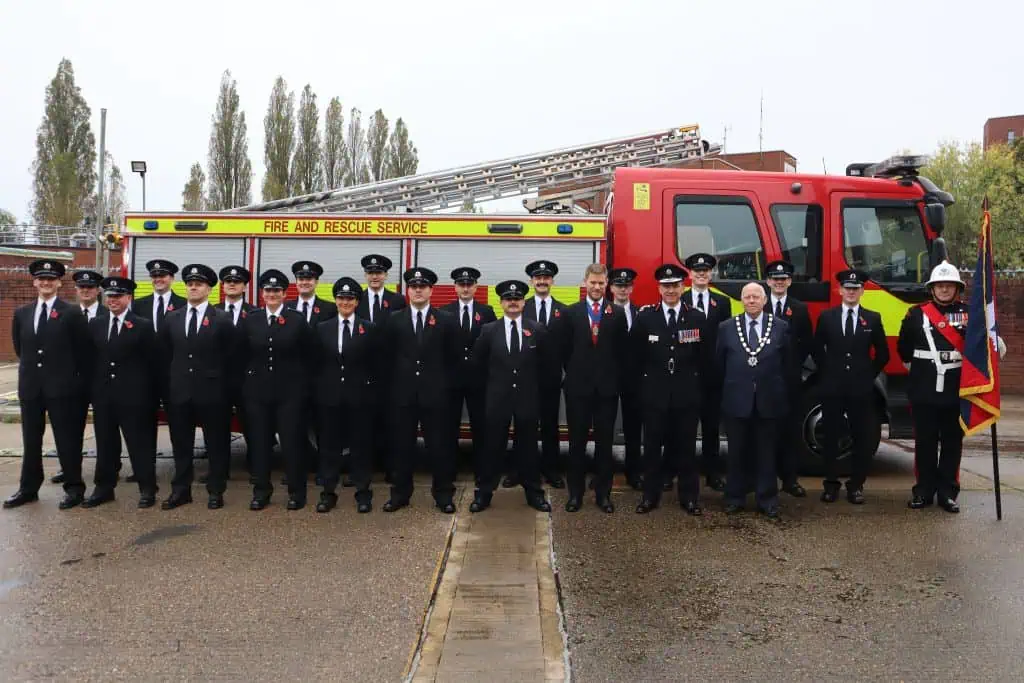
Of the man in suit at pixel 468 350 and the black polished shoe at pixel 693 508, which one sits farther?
the man in suit at pixel 468 350

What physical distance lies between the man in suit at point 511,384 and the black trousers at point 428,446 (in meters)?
0.26

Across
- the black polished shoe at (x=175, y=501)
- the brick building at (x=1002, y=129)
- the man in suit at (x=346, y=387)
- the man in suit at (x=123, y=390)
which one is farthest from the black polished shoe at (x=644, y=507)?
the brick building at (x=1002, y=129)

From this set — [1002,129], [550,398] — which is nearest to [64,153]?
[550,398]

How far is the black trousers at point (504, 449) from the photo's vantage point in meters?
5.58

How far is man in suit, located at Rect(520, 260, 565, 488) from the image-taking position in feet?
19.2

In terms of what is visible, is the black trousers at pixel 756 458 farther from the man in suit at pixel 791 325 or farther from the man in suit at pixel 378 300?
the man in suit at pixel 378 300

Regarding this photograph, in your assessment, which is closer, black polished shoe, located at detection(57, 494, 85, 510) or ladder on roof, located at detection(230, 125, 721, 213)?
black polished shoe, located at detection(57, 494, 85, 510)

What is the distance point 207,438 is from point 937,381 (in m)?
5.17

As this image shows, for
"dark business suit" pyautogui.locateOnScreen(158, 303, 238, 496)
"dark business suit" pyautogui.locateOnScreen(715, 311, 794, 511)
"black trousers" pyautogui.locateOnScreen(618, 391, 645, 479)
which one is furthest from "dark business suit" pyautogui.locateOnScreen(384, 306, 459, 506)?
"dark business suit" pyautogui.locateOnScreen(715, 311, 794, 511)

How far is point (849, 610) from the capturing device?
12.9 ft

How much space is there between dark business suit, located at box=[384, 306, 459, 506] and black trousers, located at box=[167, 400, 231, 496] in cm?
124

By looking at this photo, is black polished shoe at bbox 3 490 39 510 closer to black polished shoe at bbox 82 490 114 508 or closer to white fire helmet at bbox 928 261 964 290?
black polished shoe at bbox 82 490 114 508

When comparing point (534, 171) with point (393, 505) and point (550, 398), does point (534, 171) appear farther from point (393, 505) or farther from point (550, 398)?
point (393, 505)

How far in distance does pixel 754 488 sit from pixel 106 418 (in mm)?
4708
